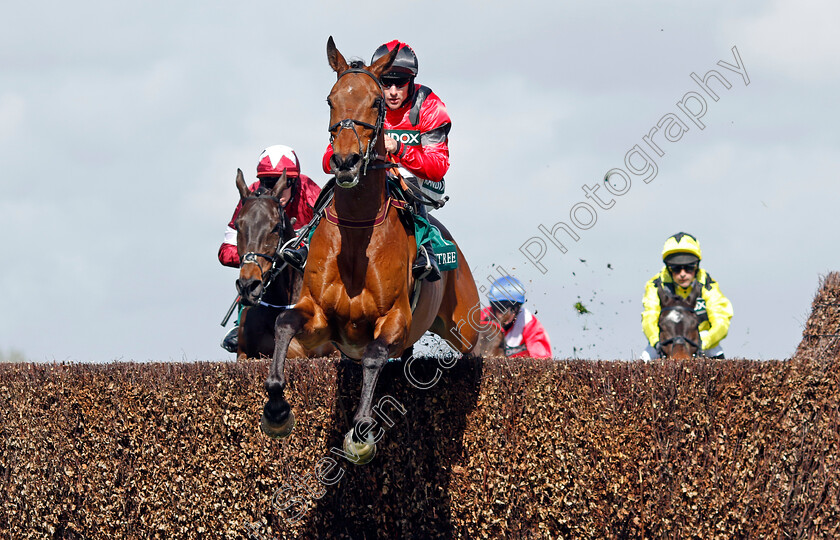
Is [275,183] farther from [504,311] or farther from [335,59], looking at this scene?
[504,311]

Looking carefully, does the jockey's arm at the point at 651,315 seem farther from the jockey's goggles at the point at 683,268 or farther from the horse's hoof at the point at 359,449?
the horse's hoof at the point at 359,449

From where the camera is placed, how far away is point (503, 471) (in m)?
6.59

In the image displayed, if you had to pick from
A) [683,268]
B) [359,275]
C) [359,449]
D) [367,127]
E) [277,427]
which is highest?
[683,268]

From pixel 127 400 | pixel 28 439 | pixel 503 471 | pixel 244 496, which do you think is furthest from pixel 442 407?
pixel 28 439

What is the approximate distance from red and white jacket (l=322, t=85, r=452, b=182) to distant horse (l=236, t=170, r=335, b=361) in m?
1.15

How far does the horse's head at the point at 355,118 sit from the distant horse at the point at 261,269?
145 centimetres

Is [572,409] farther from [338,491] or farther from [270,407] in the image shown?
[270,407]

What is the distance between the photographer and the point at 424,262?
616cm

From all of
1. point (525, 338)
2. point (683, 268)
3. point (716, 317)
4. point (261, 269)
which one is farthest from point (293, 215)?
point (716, 317)

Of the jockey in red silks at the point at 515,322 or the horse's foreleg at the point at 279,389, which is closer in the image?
the horse's foreleg at the point at 279,389

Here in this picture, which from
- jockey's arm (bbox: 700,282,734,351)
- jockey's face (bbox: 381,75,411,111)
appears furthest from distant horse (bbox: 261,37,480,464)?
jockey's arm (bbox: 700,282,734,351)

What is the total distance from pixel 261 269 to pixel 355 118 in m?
1.89

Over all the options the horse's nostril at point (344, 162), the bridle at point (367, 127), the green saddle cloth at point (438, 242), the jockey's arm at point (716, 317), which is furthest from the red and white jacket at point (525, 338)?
the horse's nostril at point (344, 162)

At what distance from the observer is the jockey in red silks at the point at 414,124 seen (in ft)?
21.0
